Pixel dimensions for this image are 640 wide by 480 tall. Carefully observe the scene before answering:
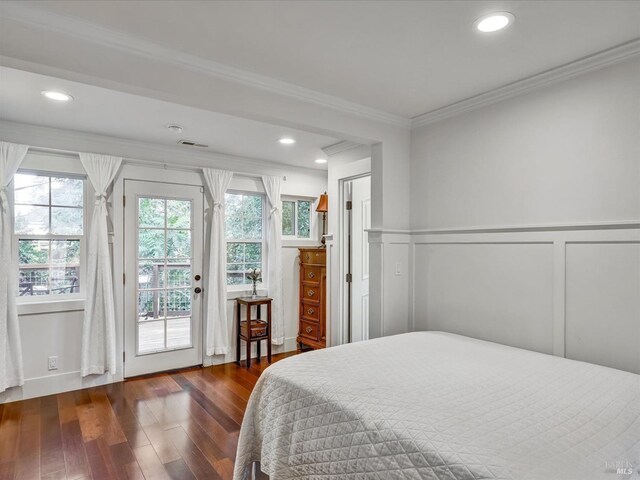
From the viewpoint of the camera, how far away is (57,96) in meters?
2.68

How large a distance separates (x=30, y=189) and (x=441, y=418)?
12.8 ft

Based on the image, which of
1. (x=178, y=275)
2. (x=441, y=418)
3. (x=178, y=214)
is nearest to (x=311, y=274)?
(x=178, y=275)

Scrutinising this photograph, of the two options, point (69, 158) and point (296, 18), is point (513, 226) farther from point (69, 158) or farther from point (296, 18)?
point (69, 158)

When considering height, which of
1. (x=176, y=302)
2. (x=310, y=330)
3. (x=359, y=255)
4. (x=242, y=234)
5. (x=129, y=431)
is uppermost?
(x=242, y=234)

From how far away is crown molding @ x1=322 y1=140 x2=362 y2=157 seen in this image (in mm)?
3680

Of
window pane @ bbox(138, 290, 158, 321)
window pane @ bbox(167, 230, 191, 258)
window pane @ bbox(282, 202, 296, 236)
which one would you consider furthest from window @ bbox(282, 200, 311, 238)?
window pane @ bbox(138, 290, 158, 321)

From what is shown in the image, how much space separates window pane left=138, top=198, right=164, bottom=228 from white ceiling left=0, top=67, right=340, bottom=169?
625 mm

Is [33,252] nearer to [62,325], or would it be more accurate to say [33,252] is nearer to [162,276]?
[62,325]

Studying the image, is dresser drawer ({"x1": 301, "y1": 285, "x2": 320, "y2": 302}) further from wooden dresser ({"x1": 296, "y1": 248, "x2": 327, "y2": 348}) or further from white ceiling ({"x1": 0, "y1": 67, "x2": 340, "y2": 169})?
white ceiling ({"x1": 0, "y1": 67, "x2": 340, "y2": 169})

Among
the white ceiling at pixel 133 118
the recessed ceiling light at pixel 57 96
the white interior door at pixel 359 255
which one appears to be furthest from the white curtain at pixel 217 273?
the recessed ceiling light at pixel 57 96

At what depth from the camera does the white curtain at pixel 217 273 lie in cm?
421

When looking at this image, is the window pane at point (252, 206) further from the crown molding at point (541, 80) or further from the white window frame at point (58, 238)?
the crown molding at point (541, 80)

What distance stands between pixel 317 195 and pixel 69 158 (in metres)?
2.86

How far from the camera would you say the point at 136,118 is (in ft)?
10.3
